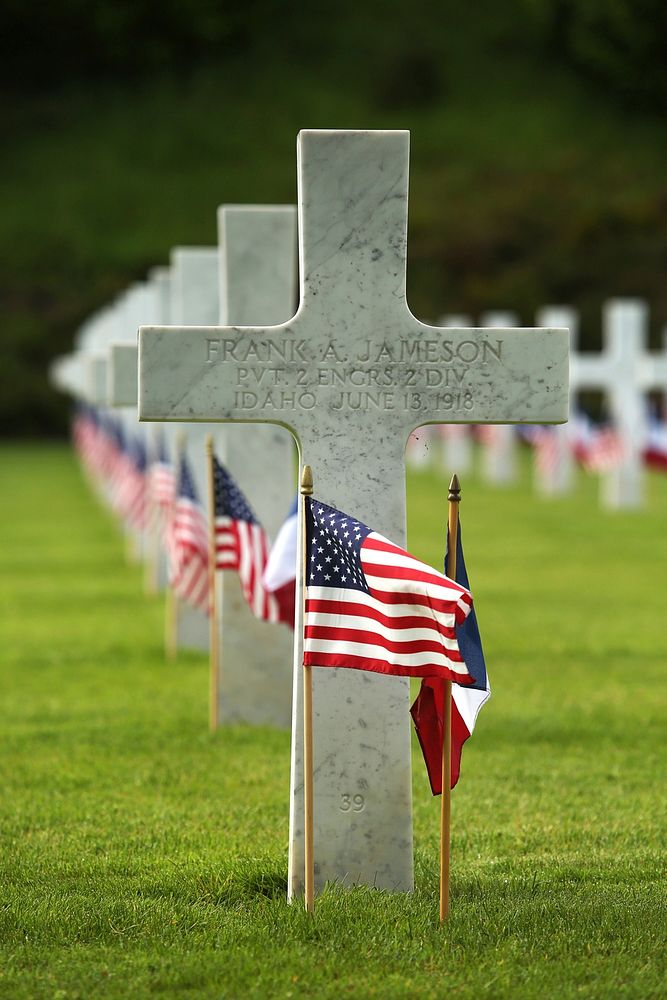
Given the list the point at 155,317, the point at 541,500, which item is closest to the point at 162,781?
the point at 155,317

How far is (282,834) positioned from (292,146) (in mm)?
72970

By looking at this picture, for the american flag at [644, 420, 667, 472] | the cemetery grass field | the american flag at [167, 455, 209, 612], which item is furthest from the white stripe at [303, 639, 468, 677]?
the american flag at [644, 420, 667, 472]

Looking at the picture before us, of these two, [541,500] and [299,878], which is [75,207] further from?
[299,878]

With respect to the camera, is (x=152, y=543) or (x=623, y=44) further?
(x=623, y=44)

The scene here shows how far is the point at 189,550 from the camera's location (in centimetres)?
1198

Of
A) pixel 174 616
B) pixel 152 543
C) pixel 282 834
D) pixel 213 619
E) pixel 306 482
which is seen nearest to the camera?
pixel 306 482

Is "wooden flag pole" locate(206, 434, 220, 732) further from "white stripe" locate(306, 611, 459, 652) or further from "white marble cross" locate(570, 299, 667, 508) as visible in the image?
"white marble cross" locate(570, 299, 667, 508)

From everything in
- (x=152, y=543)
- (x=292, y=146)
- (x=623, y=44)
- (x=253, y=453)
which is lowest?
(x=152, y=543)

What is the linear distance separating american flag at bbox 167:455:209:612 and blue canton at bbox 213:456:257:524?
72.3 inches

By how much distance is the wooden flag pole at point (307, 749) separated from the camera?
20.9 feet

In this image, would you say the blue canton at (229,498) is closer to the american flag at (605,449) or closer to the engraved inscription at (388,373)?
the engraved inscription at (388,373)

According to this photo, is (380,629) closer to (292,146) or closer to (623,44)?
(292,146)

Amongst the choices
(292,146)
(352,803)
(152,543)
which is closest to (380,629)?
(352,803)

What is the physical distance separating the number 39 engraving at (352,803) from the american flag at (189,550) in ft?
17.1
